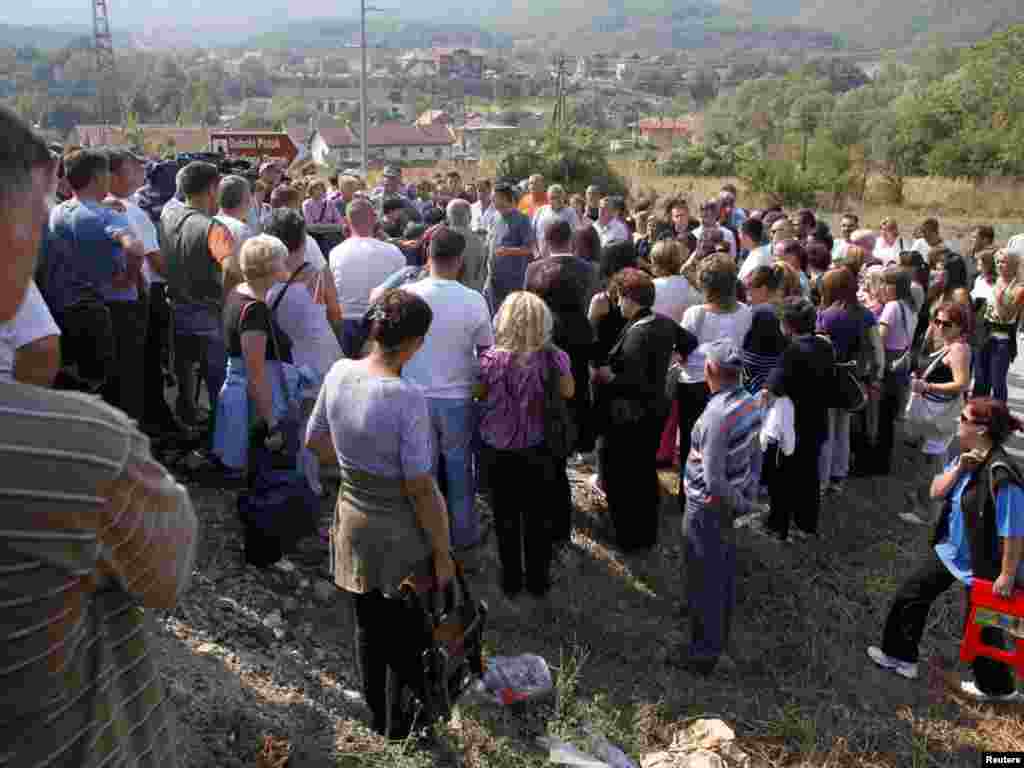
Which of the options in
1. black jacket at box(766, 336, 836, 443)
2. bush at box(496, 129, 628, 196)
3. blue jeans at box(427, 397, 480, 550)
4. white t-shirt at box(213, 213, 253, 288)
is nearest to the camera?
blue jeans at box(427, 397, 480, 550)

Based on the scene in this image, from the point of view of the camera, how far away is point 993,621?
4.48 meters

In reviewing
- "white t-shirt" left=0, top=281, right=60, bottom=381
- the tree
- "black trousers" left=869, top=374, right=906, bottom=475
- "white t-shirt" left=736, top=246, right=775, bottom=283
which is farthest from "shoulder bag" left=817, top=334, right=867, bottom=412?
the tree

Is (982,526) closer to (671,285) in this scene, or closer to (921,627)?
(921,627)

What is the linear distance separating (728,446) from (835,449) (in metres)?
2.90

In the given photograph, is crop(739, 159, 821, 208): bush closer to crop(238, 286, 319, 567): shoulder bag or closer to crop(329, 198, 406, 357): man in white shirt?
crop(329, 198, 406, 357): man in white shirt

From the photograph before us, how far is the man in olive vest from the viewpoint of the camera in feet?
17.7

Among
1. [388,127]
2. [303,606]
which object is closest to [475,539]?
[303,606]

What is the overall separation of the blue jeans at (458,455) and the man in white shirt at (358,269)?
1.24m

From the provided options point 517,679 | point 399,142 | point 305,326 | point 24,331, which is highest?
point 24,331

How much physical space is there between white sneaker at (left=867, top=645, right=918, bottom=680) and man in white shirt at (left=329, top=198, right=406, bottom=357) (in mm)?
3672

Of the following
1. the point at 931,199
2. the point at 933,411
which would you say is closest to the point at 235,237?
the point at 933,411

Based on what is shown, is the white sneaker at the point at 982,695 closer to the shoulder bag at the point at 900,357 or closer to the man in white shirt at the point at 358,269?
the shoulder bag at the point at 900,357

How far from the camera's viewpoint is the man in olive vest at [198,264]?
5.39 meters

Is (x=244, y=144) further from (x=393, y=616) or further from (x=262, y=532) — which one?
(x=393, y=616)
